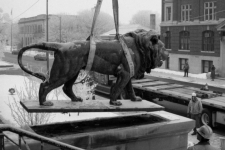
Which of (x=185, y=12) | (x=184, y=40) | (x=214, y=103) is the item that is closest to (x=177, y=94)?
(x=214, y=103)

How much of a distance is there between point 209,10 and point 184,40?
16.1 ft

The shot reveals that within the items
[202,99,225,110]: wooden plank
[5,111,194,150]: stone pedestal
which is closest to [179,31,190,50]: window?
[202,99,225,110]: wooden plank

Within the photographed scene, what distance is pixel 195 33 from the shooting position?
1491 inches

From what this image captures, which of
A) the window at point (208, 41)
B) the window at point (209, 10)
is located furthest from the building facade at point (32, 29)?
the window at point (209, 10)

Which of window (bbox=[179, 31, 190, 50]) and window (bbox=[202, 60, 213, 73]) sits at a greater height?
window (bbox=[179, 31, 190, 50])

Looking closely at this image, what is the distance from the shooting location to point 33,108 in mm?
5973

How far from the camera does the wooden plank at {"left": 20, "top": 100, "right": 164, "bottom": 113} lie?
609 centimetres

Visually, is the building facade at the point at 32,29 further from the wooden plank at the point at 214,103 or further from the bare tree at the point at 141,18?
the bare tree at the point at 141,18

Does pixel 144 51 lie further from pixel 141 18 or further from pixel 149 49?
pixel 141 18

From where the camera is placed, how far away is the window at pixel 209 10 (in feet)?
118

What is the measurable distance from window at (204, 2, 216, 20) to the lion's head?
3109cm

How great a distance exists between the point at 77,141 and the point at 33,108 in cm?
101

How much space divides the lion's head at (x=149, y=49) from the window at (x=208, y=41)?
30.3 metres

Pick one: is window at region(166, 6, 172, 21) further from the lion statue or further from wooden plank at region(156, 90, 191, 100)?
the lion statue
